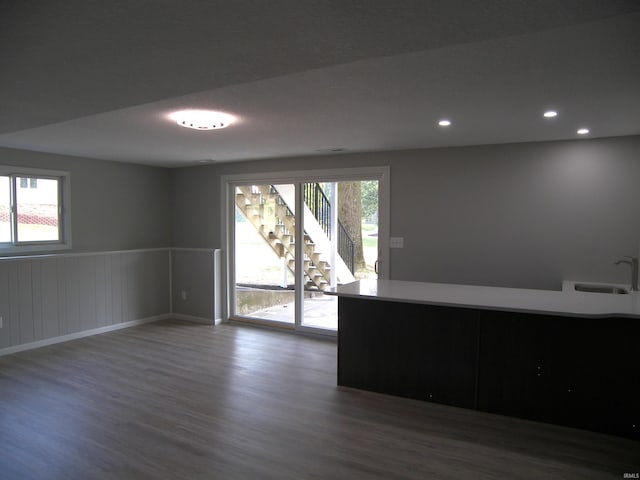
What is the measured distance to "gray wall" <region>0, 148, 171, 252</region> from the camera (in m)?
5.16

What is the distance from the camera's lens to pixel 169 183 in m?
6.50

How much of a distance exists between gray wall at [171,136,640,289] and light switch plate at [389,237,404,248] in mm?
72

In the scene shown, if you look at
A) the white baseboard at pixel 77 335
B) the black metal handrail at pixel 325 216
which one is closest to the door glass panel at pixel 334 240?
the black metal handrail at pixel 325 216

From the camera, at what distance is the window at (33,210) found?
4703 mm

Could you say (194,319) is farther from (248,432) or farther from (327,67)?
(327,67)

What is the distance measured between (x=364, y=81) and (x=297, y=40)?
93cm

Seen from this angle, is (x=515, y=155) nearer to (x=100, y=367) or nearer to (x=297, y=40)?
(x=297, y=40)

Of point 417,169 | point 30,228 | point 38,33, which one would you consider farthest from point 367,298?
point 30,228

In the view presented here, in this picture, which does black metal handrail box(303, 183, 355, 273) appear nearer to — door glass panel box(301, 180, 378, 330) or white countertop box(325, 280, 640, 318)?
door glass panel box(301, 180, 378, 330)

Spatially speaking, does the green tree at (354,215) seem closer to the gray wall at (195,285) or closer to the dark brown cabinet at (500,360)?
the dark brown cabinet at (500,360)

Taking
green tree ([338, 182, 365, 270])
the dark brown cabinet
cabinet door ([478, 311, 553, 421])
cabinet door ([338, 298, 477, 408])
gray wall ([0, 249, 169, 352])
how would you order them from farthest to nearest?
green tree ([338, 182, 365, 270]) < gray wall ([0, 249, 169, 352]) < cabinet door ([338, 298, 477, 408]) < cabinet door ([478, 311, 553, 421]) < the dark brown cabinet

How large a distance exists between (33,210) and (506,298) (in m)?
5.13

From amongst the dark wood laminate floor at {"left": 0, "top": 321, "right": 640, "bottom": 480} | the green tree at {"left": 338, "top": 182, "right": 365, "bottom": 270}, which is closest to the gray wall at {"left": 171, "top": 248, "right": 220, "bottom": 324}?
the dark wood laminate floor at {"left": 0, "top": 321, "right": 640, "bottom": 480}

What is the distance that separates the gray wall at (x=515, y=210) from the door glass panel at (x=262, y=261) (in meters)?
1.49
